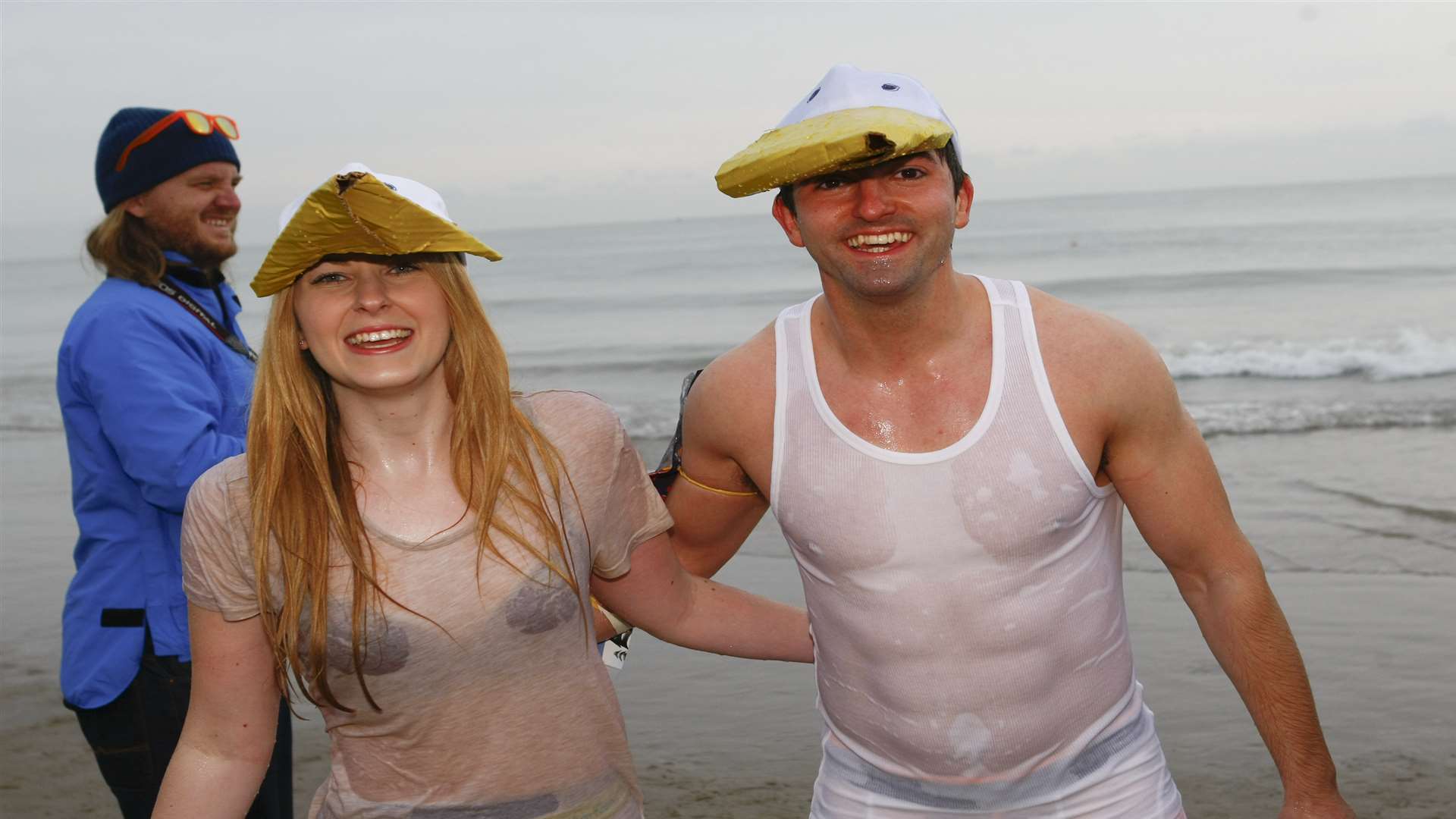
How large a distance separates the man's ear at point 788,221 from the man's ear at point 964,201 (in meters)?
0.35

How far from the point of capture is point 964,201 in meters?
3.03

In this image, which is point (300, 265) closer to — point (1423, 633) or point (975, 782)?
point (975, 782)

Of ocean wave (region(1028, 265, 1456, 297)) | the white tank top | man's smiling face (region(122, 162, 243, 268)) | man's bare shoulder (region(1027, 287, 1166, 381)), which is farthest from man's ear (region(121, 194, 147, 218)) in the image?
ocean wave (region(1028, 265, 1456, 297))

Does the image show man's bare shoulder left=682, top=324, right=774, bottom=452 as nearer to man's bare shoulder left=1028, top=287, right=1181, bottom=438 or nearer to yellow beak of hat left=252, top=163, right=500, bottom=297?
man's bare shoulder left=1028, top=287, right=1181, bottom=438

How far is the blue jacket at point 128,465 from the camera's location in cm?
343

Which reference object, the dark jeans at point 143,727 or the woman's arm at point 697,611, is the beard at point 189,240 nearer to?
the dark jeans at point 143,727

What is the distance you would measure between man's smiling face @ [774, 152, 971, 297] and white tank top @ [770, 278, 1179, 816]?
232 mm

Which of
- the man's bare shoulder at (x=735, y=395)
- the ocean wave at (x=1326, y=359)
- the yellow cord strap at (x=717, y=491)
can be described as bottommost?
the ocean wave at (x=1326, y=359)

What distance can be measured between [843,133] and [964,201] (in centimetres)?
51

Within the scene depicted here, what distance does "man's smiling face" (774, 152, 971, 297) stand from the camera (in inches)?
107

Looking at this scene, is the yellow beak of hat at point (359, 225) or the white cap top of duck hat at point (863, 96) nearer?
the yellow beak of hat at point (359, 225)

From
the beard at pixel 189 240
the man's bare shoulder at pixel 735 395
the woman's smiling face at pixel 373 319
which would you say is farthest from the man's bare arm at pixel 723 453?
the beard at pixel 189 240

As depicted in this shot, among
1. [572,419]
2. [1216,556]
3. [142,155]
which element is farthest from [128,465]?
[1216,556]

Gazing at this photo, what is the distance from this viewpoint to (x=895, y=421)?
2.81 m
